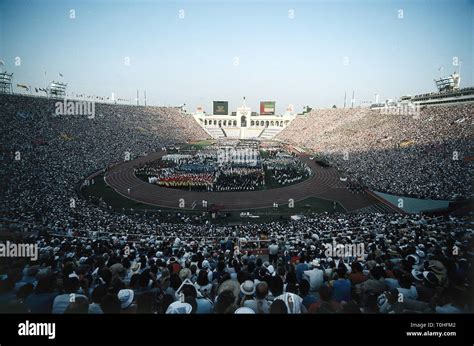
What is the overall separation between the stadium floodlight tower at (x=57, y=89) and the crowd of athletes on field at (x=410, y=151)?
54.2 meters

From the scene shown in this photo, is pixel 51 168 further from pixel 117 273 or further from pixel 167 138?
pixel 167 138

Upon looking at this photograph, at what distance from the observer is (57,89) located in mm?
58125

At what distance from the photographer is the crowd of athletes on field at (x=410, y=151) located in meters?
21.5

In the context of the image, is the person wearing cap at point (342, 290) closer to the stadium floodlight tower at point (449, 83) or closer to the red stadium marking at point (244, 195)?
the red stadium marking at point (244, 195)

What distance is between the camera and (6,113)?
33.4 meters

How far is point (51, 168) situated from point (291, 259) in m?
26.9

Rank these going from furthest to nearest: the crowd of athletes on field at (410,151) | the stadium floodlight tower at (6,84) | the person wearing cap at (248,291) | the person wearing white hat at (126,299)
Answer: the stadium floodlight tower at (6,84) < the crowd of athletes on field at (410,151) < the person wearing cap at (248,291) < the person wearing white hat at (126,299)

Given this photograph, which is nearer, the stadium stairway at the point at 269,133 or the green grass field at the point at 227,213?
the green grass field at the point at 227,213

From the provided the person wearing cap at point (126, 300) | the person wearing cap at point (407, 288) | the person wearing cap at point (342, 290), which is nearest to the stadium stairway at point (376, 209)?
the person wearing cap at point (407, 288)

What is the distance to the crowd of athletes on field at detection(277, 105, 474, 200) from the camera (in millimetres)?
21531

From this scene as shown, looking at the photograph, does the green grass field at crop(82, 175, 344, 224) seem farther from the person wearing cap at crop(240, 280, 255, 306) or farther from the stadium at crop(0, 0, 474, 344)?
the person wearing cap at crop(240, 280, 255, 306)

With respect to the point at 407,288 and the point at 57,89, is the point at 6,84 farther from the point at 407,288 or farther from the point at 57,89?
the point at 407,288

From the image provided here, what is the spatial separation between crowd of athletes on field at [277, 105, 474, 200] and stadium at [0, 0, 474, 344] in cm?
21
